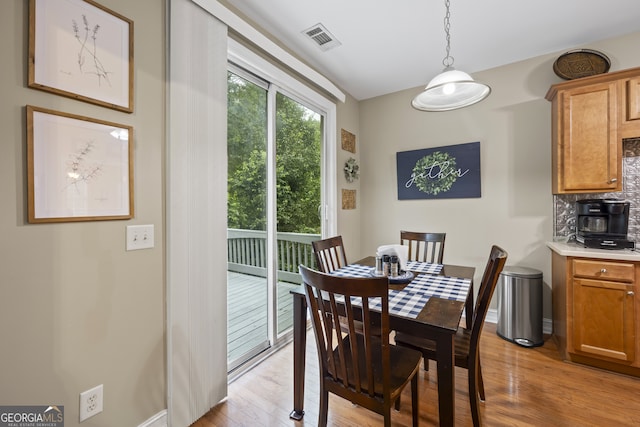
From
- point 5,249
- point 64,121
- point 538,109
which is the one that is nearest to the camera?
point 5,249

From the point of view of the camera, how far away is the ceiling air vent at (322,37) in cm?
228

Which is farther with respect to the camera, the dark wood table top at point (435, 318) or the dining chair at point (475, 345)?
the dining chair at point (475, 345)

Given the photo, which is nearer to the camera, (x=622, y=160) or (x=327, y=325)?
(x=327, y=325)

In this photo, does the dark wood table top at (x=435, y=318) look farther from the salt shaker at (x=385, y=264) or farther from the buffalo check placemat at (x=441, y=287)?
the salt shaker at (x=385, y=264)

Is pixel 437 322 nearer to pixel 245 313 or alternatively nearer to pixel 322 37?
pixel 245 313

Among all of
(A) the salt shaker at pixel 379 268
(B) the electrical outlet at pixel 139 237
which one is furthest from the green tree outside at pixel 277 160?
(A) the salt shaker at pixel 379 268

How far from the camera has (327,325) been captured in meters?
1.26

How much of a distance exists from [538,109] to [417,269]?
2.15 metres

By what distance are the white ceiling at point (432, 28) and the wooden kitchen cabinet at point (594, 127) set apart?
50 cm

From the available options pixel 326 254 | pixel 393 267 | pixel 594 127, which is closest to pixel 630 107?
pixel 594 127

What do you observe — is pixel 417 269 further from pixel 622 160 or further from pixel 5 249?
pixel 5 249

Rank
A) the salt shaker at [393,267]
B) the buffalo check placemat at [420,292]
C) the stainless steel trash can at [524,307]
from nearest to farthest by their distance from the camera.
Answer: the buffalo check placemat at [420,292], the salt shaker at [393,267], the stainless steel trash can at [524,307]

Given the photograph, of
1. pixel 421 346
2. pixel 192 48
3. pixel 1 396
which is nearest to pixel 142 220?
pixel 1 396

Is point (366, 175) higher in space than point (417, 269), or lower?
higher
